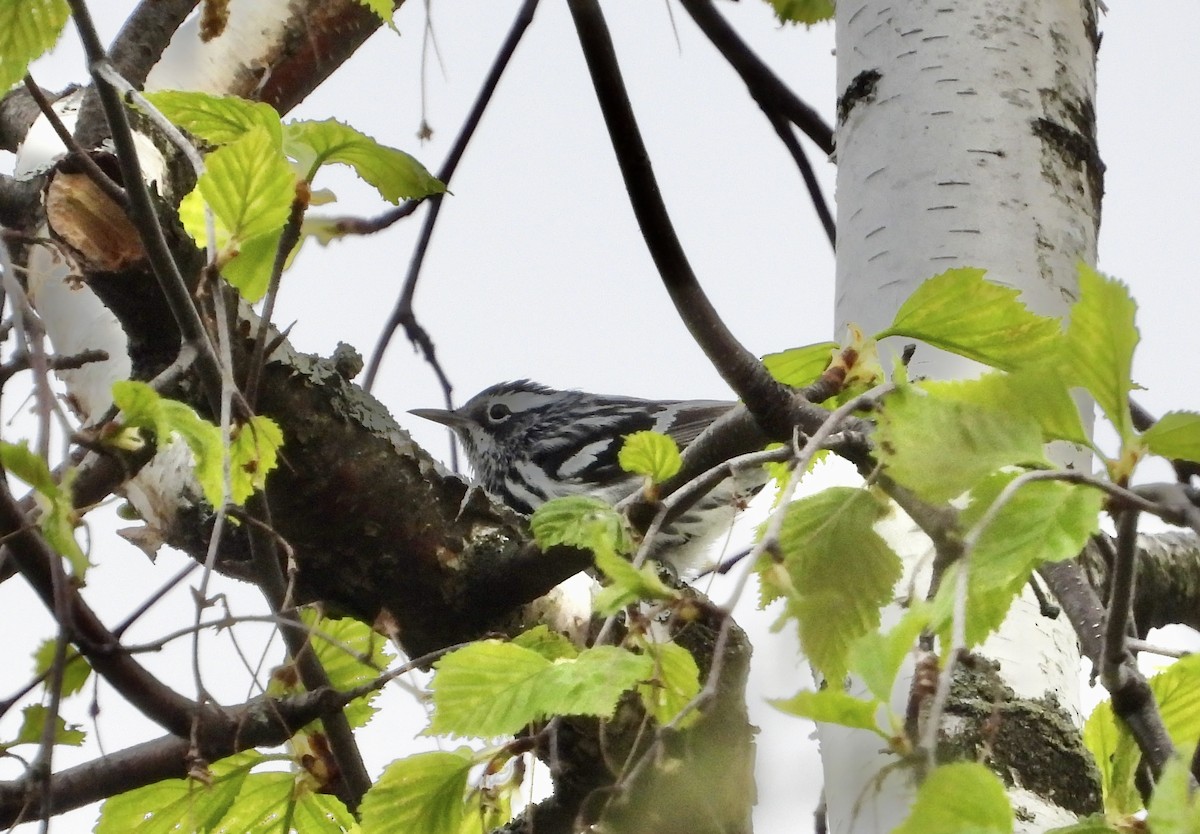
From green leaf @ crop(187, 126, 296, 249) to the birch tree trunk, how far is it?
Result: 0.57 m

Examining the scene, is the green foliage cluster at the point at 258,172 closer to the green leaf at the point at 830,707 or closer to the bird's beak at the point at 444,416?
the green leaf at the point at 830,707

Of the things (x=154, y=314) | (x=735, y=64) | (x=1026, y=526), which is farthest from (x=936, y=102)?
(x=735, y=64)

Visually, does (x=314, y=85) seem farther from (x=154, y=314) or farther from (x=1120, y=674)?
(x=1120, y=674)

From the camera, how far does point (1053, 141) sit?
130cm

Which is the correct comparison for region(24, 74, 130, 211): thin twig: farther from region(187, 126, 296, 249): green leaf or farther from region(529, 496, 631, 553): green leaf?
region(529, 496, 631, 553): green leaf

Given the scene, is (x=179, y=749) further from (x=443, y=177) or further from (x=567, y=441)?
(x=567, y=441)

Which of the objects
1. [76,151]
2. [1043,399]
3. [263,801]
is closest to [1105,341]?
[1043,399]

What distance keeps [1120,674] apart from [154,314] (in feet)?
3.62

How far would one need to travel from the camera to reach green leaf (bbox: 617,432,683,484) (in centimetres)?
99

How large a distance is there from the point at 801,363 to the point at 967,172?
0.30 meters

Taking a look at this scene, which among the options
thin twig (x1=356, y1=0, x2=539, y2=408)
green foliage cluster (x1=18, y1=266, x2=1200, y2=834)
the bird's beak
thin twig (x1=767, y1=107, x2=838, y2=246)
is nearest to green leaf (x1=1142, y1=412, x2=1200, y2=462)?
green foliage cluster (x1=18, y1=266, x2=1200, y2=834)

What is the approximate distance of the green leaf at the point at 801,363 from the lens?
1.10 meters

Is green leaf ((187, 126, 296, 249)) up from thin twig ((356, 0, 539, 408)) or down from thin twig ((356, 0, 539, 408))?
down

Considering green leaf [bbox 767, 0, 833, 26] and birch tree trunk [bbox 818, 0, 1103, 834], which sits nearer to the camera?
birch tree trunk [bbox 818, 0, 1103, 834]
